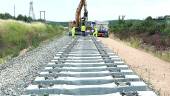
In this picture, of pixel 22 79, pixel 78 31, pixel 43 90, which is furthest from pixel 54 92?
pixel 78 31

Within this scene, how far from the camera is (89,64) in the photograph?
1311 cm

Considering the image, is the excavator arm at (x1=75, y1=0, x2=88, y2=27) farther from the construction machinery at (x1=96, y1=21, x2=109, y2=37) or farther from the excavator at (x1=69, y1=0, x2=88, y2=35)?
the construction machinery at (x1=96, y1=21, x2=109, y2=37)

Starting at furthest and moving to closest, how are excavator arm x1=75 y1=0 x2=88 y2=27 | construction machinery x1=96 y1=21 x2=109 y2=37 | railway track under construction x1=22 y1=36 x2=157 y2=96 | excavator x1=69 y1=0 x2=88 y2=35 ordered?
1. construction machinery x1=96 y1=21 x2=109 y2=37
2. excavator arm x1=75 y1=0 x2=88 y2=27
3. excavator x1=69 y1=0 x2=88 y2=35
4. railway track under construction x1=22 y1=36 x2=157 y2=96

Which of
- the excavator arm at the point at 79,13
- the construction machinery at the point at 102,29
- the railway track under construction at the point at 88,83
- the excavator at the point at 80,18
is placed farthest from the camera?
the construction machinery at the point at 102,29

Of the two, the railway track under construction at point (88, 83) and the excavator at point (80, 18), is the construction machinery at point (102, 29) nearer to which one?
the excavator at point (80, 18)

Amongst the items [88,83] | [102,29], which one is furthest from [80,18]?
[88,83]

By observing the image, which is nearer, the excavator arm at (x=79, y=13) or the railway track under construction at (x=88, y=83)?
the railway track under construction at (x=88, y=83)

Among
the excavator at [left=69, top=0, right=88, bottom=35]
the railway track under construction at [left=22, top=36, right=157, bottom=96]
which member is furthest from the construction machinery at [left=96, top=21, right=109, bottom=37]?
the railway track under construction at [left=22, top=36, right=157, bottom=96]

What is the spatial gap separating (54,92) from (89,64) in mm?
4913

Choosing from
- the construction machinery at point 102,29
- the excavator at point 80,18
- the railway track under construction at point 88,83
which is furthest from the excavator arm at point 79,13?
the railway track under construction at point 88,83

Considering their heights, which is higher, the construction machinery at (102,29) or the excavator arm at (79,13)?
the excavator arm at (79,13)

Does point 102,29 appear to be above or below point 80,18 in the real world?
below

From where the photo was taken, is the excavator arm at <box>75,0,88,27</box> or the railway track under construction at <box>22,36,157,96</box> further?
the excavator arm at <box>75,0,88,27</box>

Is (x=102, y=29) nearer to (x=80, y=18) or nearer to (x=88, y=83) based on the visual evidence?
(x=80, y=18)
